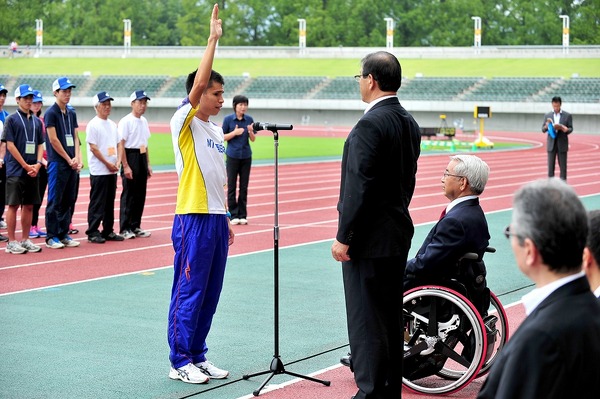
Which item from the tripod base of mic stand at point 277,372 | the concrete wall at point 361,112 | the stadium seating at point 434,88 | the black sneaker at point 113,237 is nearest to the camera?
the tripod base of mic stand at point 277,372

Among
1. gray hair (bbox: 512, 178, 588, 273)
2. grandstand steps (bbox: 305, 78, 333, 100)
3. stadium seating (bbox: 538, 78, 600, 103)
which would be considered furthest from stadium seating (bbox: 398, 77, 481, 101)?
gray hair (bbox: 512, 178, 588, 273)

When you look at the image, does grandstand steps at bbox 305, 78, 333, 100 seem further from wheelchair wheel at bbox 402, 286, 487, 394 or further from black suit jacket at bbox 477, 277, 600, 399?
black suit jacket at bbox 477, 277, 600, 399

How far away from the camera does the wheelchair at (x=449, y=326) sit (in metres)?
6.12

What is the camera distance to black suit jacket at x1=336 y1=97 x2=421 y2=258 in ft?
17.4

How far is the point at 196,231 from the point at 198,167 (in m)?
0.43

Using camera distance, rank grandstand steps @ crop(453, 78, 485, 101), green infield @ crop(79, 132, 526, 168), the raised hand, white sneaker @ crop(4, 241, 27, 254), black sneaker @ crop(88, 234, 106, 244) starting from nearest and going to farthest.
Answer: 1. the raised hand
2. white sneaker @ crop(4, 241, 27, 254)
3. black sneaker @ crop(88, 234, 106, 244)
4. green infield @ crop(79, 132, 526, 168)
5. grandstand steps @ crop(453, 78, 485, 101)

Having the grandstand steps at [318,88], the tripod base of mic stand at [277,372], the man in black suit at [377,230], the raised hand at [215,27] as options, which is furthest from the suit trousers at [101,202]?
the grandstand steps at [318,88]

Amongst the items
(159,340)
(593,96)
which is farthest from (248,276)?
(593,96)

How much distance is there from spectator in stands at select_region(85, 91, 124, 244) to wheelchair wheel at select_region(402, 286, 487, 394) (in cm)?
775

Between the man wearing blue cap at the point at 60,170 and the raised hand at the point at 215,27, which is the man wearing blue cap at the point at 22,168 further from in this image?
the raised hand at the point at 215,27

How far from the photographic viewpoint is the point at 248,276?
10.7 metres

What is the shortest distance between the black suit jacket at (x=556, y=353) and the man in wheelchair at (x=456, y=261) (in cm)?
343

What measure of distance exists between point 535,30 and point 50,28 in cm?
5124

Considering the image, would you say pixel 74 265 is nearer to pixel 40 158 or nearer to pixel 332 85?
pixel 40 158
